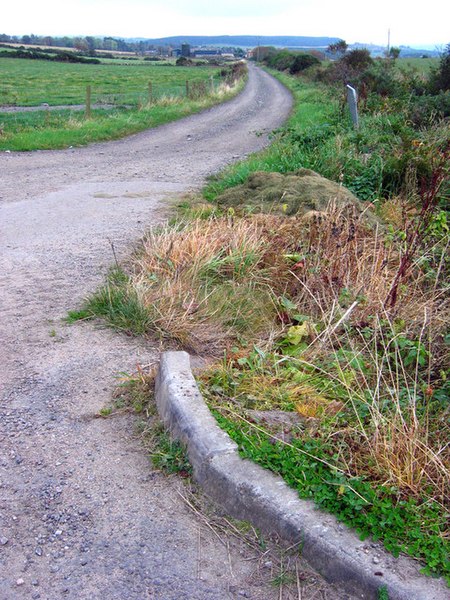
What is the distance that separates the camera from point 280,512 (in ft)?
8.71

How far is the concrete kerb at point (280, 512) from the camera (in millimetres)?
2371

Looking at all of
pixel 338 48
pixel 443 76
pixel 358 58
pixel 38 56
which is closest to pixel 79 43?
pixel 38 56

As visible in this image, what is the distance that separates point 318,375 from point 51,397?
1.56 m

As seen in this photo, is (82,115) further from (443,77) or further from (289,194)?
(289,194)

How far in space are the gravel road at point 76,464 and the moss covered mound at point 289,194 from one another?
1.28 metres

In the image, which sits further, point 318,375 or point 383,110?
point 383,110

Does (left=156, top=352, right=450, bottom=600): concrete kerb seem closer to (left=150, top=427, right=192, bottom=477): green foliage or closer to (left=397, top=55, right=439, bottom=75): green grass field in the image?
(left=150, top=427, right=192, bottom=477): green foliage

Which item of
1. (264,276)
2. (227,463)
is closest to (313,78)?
(264,276)

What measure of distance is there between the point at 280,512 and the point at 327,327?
A: 1728mm

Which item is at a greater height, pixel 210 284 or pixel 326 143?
pixel 326 143

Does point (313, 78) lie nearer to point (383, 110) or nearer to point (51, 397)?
point (383, 110)

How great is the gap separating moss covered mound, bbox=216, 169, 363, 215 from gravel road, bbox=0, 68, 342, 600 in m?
1.28

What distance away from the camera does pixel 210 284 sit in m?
5.10

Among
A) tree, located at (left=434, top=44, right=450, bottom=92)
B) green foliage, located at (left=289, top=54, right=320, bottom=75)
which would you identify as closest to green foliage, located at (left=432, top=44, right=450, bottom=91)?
tree, located at (left=434, top=44, right=450, bottom=92)
